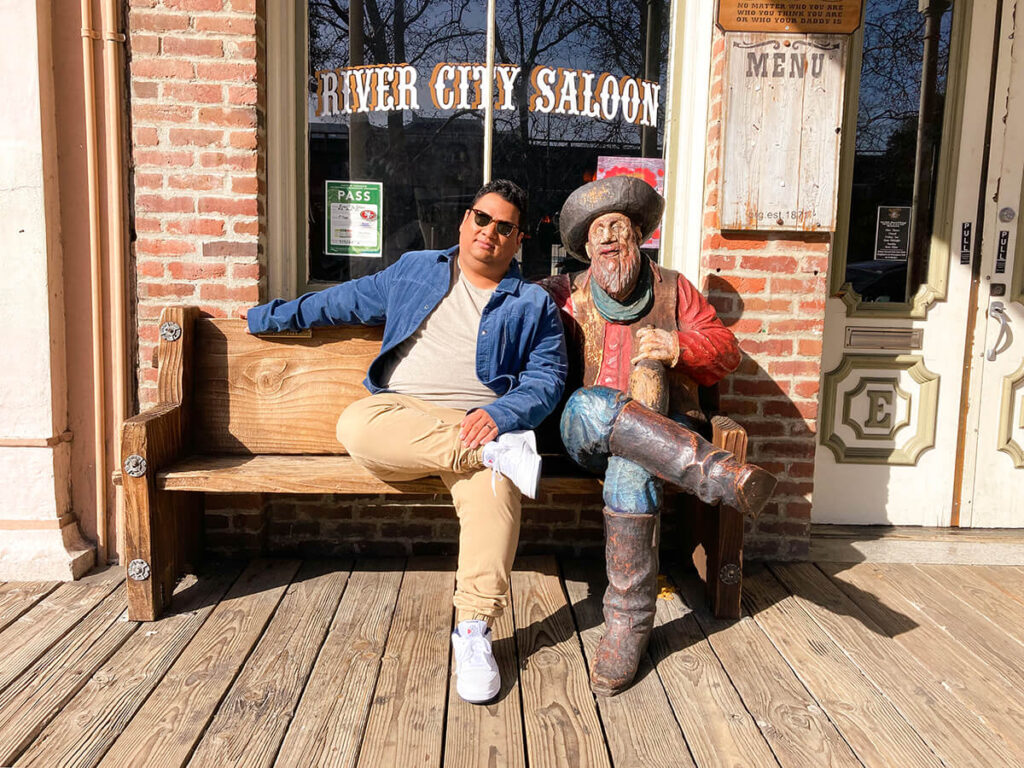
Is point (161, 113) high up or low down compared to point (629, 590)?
up

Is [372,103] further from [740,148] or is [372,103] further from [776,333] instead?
[776,333]

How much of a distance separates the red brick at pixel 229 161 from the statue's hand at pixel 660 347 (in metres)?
1.67

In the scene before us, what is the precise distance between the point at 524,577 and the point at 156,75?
2.43 meters

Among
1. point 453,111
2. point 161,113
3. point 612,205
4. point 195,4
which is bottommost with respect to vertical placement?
point 612,205

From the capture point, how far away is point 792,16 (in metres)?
2.99

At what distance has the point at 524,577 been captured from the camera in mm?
3088

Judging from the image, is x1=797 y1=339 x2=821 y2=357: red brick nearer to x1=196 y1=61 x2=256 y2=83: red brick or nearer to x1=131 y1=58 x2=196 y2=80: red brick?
x1=196 y1=61 x2=256 y2=83: red brick

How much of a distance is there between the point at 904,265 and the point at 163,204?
319 centimetres

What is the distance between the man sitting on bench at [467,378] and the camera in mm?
2367

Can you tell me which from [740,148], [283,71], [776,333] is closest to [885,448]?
[776,333]

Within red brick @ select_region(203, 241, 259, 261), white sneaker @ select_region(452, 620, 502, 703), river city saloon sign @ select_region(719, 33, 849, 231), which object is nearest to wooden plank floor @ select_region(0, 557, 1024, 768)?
white sneaker @ select_region(452, 620, 502, 703)

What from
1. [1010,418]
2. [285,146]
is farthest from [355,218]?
[1010,418]

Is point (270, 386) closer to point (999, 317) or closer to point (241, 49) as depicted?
point (241, 49)

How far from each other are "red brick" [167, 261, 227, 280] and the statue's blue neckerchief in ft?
4.95
